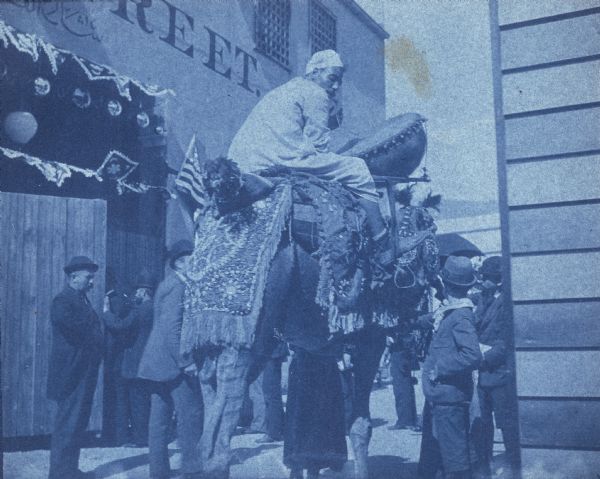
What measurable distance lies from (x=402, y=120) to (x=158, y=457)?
298 cm

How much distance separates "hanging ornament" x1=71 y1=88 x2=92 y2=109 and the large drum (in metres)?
3.34

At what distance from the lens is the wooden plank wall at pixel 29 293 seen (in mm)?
5250

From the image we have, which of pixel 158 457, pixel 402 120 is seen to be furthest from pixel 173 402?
pixel 402 120

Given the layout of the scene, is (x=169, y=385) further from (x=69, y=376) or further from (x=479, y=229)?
(x=479, y=229)

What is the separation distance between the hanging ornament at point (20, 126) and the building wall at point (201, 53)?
0.82 m

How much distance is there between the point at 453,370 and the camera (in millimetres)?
3662

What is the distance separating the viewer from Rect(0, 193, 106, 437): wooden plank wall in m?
5.25

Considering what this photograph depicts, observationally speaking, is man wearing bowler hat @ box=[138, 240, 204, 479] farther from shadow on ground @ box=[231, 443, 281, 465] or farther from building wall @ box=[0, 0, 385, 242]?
building wall @ box=[0, 0, 385, 242]

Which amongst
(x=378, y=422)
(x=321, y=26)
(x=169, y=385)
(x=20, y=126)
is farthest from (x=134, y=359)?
(x=321, y=26)

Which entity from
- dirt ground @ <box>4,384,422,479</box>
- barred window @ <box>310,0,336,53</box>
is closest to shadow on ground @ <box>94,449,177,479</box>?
dirt ground @ <box>4,384,422,479</box>

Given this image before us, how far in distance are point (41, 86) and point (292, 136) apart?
3.42 metres

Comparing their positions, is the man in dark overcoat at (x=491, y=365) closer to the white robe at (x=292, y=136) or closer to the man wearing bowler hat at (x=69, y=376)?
the white robe at (x=292, y=136)

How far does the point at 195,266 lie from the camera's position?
3344mm

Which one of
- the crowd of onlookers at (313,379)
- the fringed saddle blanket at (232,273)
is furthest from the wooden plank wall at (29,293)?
the fringed saddle blanket at (232,273)
